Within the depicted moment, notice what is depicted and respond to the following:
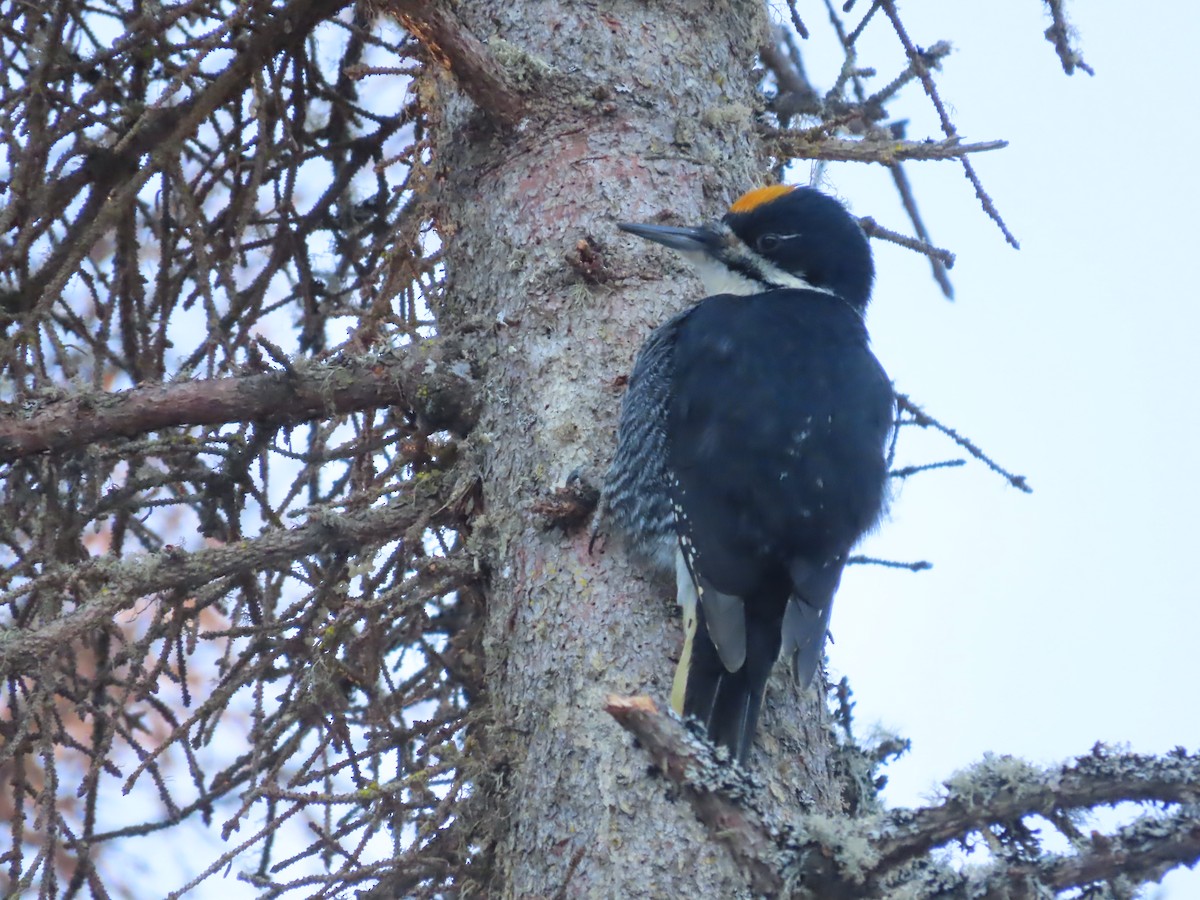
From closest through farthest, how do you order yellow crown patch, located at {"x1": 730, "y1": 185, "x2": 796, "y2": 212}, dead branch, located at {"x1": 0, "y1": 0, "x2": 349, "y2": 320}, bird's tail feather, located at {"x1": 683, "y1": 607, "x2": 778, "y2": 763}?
1. bird's tail feather, located at {"x1": 683, "y1": 607, "x2": 778, "y2": 763}
2. yellow crown patch, located at {"x1": 730, "y1": 185, "x2": 796, "y2": 212}
3. dead branch, located at {"x1": 0, "y1": 0, "x2": 349, "y2": 320}

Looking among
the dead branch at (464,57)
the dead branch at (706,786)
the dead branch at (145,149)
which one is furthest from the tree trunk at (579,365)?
the dead branch at (145,149)

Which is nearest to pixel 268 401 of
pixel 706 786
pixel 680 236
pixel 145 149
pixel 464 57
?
pixel 464 57

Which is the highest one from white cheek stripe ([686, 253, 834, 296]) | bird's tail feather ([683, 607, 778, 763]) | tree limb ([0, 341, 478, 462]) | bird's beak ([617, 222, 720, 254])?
white cheek stripe ([686, 253, 834, 296])

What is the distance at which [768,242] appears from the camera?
12.7 ft

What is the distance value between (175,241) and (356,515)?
1678 millimetres

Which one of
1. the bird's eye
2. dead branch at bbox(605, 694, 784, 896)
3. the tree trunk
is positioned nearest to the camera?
dead branch at bbox(605, 694, 784, 896)

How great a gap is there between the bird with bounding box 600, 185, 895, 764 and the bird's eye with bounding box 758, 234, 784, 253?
0.01 m

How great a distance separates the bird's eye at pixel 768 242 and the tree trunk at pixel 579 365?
0.51 feet

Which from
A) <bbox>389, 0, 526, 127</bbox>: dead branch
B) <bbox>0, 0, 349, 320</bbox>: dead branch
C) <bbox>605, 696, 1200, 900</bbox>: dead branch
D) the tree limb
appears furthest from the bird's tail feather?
<bbox>0, 0, 349, 320</bbox>: dead branch

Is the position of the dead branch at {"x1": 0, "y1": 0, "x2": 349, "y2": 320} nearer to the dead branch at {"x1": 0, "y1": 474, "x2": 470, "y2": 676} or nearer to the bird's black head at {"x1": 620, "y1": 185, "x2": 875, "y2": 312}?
the dead branch at {"x1": 0, "y1": 474, "x2": 470, "y2": 676}

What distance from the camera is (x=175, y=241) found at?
4.49 m

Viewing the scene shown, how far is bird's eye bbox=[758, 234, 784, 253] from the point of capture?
385cm

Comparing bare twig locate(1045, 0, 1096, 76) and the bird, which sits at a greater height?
bare twig locate(1045, 0, 1096, 76)

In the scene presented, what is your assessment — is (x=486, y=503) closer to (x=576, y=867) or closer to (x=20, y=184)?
(x=576, y=867)
